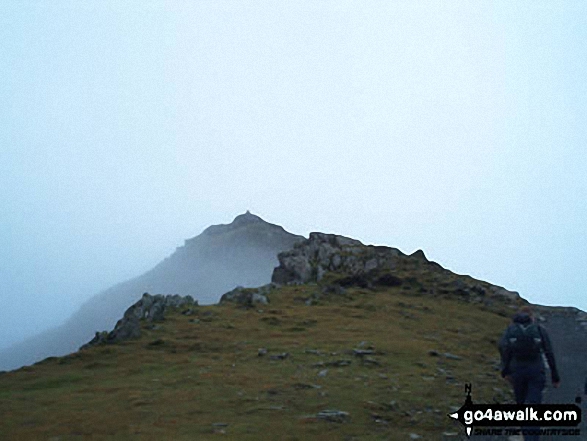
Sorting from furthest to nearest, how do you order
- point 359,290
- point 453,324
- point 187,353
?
point 359,290 → point 453,324 → point 187,353

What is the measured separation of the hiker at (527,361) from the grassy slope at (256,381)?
405 centimetres

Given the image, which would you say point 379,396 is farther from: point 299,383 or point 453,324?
point 453,324

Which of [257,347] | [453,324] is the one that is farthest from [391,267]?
[257,347]

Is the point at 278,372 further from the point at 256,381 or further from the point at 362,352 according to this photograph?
the point at 362,352

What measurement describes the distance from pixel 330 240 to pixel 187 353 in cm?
5303

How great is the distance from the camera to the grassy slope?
2158 centimetres

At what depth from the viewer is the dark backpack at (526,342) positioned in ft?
56.6

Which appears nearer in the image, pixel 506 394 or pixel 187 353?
pixel 506 394

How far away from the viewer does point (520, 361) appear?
1741cm

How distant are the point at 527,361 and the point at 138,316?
3909 cm

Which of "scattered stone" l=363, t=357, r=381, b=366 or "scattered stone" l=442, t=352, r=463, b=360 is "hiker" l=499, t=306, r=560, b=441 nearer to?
"scattered stone" l=363, t=357, r=381, b=366

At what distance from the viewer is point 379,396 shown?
25.6 m

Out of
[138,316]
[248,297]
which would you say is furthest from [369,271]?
[138,316]

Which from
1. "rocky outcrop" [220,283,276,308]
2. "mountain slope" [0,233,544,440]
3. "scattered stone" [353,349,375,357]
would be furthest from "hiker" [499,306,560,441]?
"rocky outcrop" [220,283,276,308]
